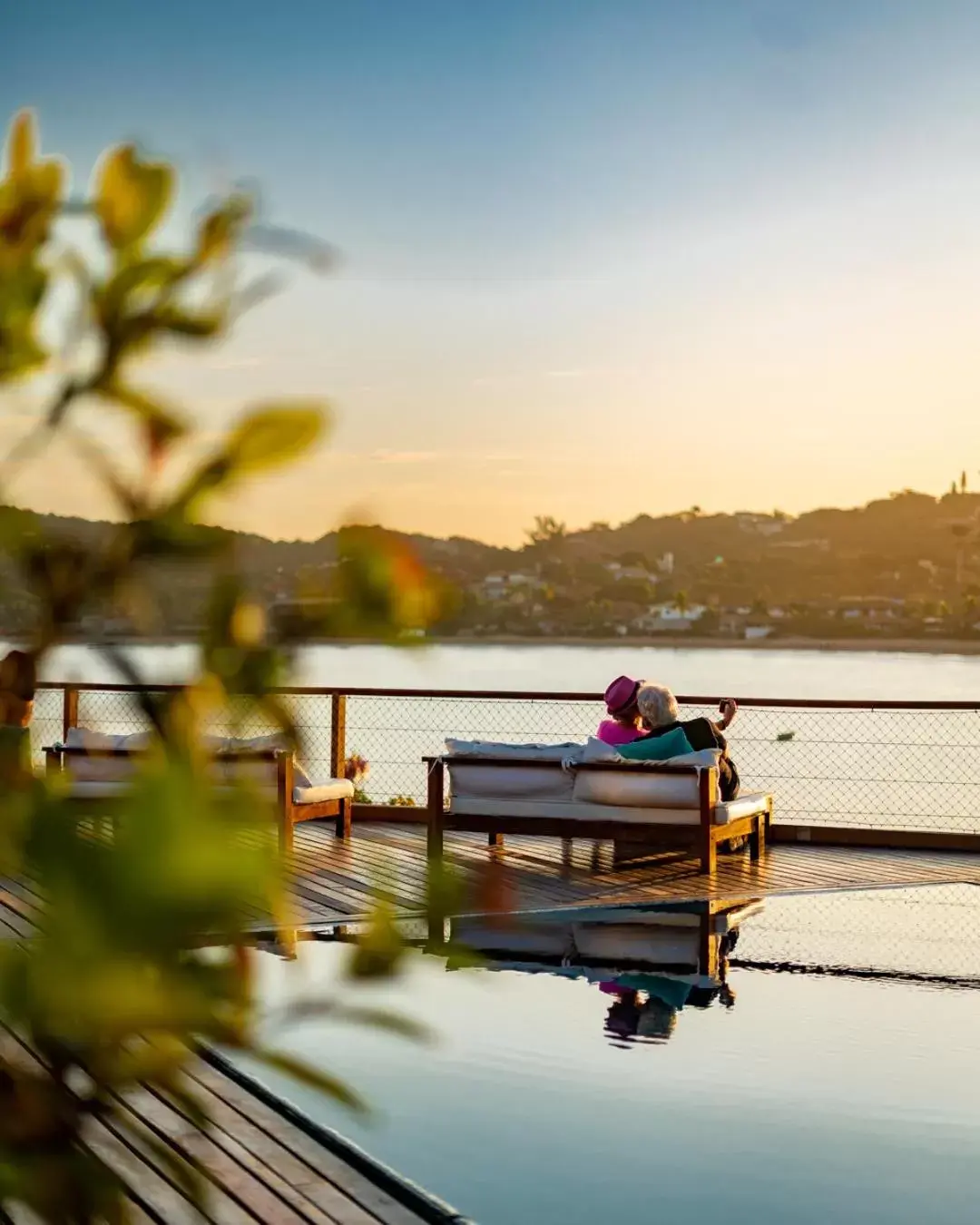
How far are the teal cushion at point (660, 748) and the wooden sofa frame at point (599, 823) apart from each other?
0.27 meters

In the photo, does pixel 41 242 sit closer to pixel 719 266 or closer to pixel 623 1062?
pixel 623 1062

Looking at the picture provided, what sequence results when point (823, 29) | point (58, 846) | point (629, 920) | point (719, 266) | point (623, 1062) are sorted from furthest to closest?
point (719, 266), point (823, 29), point (629, 920), point (623, 1062), point (58, 846)

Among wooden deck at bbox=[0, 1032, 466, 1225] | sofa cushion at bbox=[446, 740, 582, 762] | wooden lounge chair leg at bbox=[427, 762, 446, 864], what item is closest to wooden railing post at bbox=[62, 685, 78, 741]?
wooden lounge chair leg at bbox=[427, 762, 446, 864]

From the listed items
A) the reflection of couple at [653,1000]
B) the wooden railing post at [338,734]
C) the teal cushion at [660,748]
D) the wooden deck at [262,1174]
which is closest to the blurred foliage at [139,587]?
the wooden deck at [262,1174]

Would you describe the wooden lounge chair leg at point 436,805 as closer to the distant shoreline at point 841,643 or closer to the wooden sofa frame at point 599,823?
the wooden sofa frame at point 599,823

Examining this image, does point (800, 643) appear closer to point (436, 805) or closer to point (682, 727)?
point (682, 727)

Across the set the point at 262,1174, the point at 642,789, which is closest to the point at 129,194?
the point at 262,1174

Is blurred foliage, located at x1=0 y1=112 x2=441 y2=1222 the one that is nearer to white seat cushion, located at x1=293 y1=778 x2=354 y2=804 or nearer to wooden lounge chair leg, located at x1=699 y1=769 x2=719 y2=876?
wooden lounge chair leg, located at x1=699 y1=769 x2=719 y2=876

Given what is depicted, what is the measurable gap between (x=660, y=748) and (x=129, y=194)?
287 inches

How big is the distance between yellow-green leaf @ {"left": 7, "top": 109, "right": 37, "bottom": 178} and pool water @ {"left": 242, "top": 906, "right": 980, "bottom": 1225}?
8.73ft

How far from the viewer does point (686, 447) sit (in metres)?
39.9

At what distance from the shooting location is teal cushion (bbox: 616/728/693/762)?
7738mm

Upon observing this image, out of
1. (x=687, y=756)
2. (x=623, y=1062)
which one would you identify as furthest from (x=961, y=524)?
(x=623, y=1062)

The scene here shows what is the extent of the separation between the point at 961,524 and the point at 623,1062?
30569 millimetres
